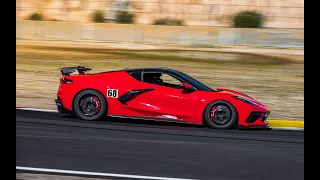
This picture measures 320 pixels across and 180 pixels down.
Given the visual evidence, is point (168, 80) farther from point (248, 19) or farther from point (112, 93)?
point (248, 19)

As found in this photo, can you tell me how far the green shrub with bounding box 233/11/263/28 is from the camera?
939 inches

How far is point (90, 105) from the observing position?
1012 centimetres

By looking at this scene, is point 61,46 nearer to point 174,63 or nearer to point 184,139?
point 174,63

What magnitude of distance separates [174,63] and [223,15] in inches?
228

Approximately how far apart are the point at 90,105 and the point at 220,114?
2211 mm

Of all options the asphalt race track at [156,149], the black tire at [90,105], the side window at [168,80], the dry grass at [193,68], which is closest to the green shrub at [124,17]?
the dry grass at [193,68]

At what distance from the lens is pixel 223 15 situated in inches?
978

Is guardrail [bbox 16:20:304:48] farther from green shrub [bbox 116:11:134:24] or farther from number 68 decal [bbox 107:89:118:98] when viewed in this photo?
number 68 decal [bbox 107:89:118:98]

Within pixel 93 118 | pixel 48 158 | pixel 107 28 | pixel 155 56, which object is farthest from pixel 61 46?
pixel 48 158

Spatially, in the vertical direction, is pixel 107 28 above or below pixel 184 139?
above

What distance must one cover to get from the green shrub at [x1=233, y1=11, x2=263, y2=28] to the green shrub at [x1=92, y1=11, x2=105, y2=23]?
5.64m

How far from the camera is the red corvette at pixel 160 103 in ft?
32.7

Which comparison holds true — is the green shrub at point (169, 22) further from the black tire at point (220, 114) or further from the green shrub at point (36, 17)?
the black tire at point (220, 114)

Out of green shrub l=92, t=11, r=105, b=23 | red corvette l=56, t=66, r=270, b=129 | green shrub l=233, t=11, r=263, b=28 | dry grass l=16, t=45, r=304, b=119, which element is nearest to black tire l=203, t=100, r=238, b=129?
red corvette l=56, t=66, r=270, b=129
